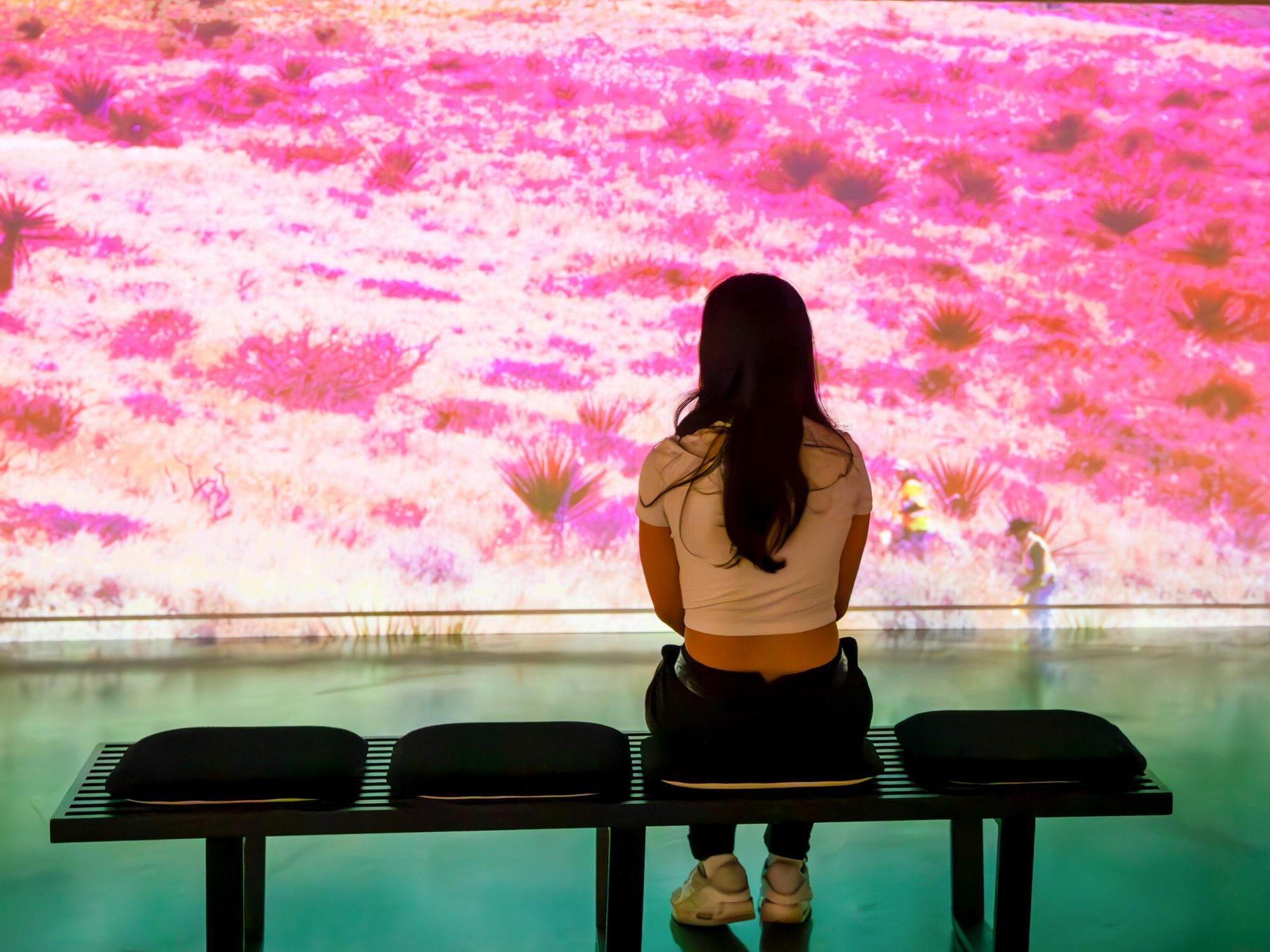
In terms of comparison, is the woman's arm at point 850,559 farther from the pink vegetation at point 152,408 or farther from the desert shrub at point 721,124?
the pink vegetation at point 152,408

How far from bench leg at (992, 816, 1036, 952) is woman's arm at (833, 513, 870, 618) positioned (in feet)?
1.31

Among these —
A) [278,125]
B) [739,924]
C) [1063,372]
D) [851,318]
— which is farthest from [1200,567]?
[278,125]

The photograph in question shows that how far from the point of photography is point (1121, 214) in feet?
15.0

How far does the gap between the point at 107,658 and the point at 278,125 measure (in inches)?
69.0

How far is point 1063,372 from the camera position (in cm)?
459

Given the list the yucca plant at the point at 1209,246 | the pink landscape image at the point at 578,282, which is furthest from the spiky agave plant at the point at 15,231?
the yucca plant at the point at 1209,246

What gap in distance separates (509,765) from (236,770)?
0.37 metres

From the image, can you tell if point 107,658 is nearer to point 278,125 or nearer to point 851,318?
point 278,125

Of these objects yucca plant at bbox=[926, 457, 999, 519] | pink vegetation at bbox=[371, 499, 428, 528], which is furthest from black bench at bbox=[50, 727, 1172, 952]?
yucca plant at bbox=[926, 457, 999, 519]

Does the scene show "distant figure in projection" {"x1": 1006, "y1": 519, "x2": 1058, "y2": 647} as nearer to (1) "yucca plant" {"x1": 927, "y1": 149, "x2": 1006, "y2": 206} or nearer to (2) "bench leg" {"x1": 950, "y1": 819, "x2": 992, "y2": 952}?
(1) "yucca plant" {"x1": 927, "y1": 149, "x2": 1006, "y2": 206}

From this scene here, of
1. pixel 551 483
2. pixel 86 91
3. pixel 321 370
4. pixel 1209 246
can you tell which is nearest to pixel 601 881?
pixel 551 483

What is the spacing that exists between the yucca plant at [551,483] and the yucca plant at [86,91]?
1691mm

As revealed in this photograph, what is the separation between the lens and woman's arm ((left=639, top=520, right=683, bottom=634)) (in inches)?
79.4

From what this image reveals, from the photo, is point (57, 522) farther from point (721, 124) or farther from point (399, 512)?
point (721, 124)
